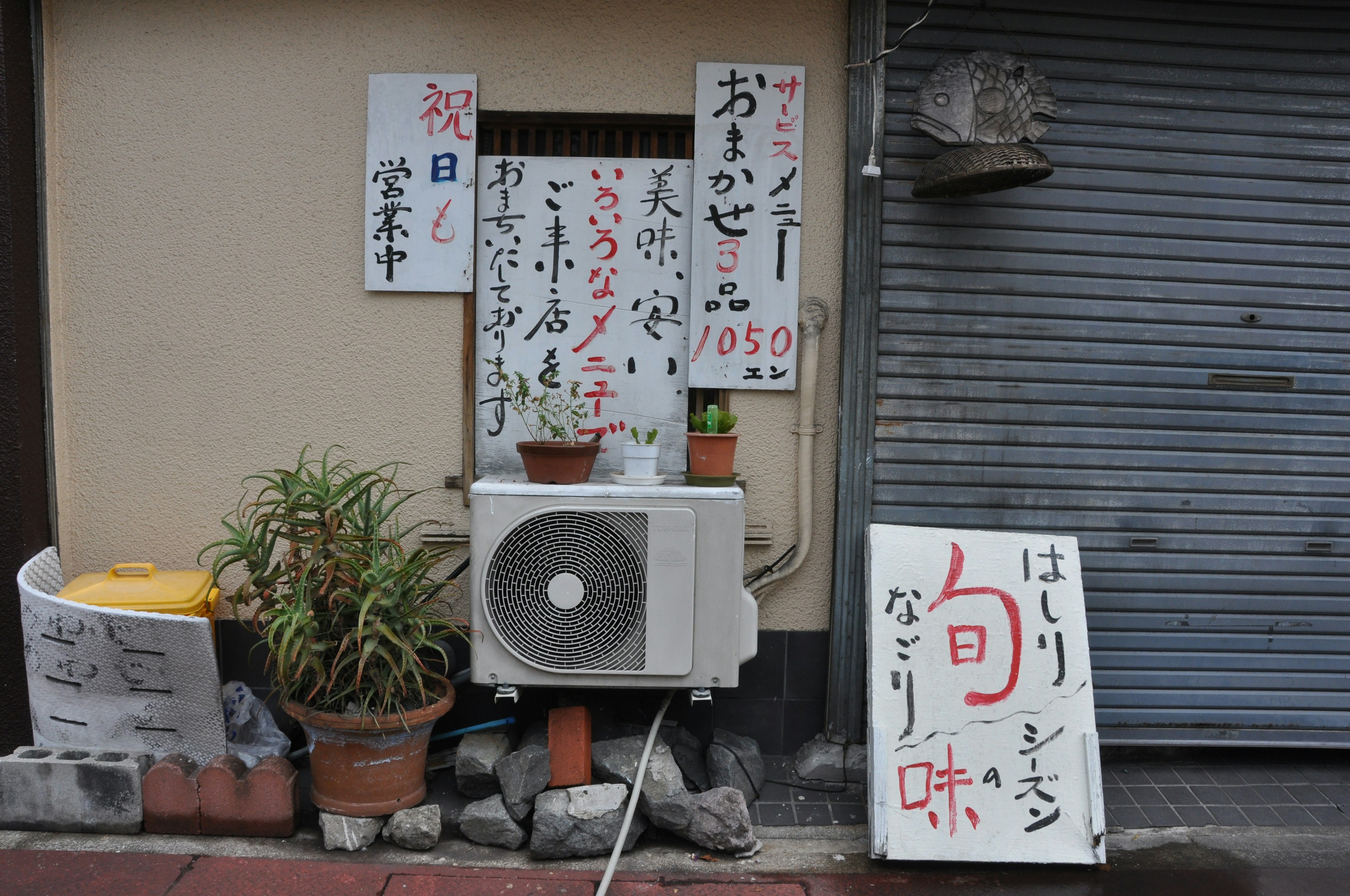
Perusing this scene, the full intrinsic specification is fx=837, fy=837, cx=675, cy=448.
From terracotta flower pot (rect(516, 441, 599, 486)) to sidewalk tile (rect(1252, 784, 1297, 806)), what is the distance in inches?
152

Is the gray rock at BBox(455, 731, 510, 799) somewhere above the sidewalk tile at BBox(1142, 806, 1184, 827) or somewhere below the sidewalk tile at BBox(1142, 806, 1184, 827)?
above

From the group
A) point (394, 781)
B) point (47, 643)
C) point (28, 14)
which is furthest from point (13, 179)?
point (394, 781)

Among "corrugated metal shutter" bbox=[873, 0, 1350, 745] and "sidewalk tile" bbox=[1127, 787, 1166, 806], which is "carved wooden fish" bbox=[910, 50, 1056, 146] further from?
"sidewalk tile" bbox=[1127, 787, 1166, 806]

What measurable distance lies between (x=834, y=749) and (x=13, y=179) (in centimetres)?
497

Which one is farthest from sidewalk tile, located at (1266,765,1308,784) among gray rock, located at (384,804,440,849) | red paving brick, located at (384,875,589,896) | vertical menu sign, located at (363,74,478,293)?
vertical menu sign, located at (363,74,478,293)

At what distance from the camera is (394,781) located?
12.0ft

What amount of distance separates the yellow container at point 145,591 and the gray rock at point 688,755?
7.58 ft

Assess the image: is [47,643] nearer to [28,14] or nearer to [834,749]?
[28,14]

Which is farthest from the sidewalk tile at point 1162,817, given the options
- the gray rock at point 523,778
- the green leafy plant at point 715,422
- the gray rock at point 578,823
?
the gray rock at point 523,778

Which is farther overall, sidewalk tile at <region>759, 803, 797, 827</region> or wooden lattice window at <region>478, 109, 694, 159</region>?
wooden lattice window at <region>478, 109, 694, 159</region>

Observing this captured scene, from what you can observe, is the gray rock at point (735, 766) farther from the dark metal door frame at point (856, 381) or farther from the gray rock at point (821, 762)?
the dark metal door frame at point (856, 381)

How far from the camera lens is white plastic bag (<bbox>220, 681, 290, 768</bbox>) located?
4.07m

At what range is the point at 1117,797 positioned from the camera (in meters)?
4.27

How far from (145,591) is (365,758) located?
4.50 ft
